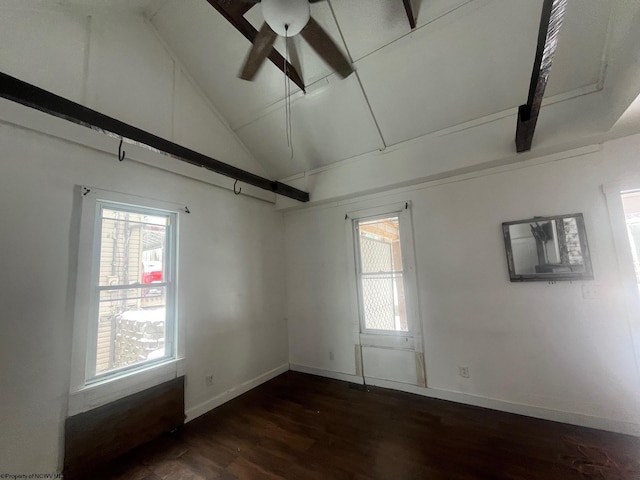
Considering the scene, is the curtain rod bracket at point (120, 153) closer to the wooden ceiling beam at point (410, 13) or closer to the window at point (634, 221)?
the wooden ceiling beam at point (410, 13)

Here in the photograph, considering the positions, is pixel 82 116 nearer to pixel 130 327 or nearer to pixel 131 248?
pixel 131 248

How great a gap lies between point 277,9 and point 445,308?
3181 millimetres

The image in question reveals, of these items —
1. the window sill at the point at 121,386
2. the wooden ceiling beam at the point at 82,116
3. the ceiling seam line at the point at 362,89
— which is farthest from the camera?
the ceiling seam line at the point at 362,89

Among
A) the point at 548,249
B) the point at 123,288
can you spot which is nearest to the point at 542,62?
the point at 548,249

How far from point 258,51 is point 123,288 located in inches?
93.9

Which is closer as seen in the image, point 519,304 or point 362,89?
point 519,304

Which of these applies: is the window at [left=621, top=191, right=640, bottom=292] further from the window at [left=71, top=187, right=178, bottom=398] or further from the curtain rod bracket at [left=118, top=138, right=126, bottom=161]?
the curtain rod bracket at [left=118, top=138, right=126, bottom=161]

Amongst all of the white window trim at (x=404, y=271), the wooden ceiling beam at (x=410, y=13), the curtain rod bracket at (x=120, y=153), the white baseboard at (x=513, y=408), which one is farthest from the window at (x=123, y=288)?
the wooden ceiling beam at (x=410, y=13)

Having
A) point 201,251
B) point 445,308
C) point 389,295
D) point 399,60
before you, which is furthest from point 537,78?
point 201,251

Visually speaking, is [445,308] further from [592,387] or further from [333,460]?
[333,460]

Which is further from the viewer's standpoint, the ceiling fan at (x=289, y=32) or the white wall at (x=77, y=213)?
the white wall at (x=77, y=213)

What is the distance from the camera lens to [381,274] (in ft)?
11.6

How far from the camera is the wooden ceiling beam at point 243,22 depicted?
1.75 meters

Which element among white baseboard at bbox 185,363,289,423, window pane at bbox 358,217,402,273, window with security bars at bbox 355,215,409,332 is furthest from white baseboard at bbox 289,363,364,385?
window pane at bbox 358,217,402,273
